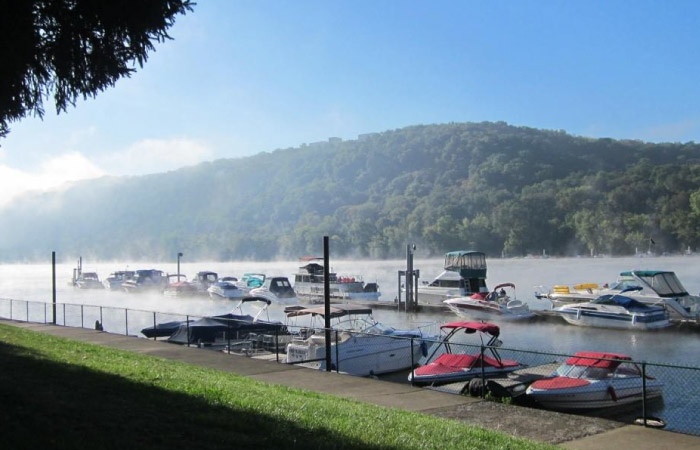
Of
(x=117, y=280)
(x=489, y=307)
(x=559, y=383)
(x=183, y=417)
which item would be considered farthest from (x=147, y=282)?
(x=183, y=417)

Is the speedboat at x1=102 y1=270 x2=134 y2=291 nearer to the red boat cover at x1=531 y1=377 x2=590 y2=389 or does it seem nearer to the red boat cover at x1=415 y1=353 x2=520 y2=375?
the red boat cover at x1=415 y1=353 x2=520 y2=375

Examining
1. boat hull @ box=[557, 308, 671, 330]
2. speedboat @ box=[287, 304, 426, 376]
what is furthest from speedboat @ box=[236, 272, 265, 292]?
speedboat @ box=[287, 304, 426, 376]

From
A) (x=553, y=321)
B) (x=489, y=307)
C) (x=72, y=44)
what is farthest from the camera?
(x=489, y=307)

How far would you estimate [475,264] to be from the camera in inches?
2527

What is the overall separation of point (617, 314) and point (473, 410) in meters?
35.2

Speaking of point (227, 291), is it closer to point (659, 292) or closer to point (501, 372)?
point (659, 292)

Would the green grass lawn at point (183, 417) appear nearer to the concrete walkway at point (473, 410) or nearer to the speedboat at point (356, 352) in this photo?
the concrete walkway at point (473, 410)

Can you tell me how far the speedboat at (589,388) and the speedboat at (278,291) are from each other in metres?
47.8

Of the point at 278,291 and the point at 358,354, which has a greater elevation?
the point at 358,354

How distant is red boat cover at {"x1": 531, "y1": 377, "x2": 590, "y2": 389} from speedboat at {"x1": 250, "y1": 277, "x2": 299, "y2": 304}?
4889cm

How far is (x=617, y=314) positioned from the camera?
45375 millimetres

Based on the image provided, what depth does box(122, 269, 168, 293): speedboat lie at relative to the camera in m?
96.0

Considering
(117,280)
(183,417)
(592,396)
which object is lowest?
Answer: (117,280)

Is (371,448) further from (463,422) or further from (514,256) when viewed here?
(514,256)
